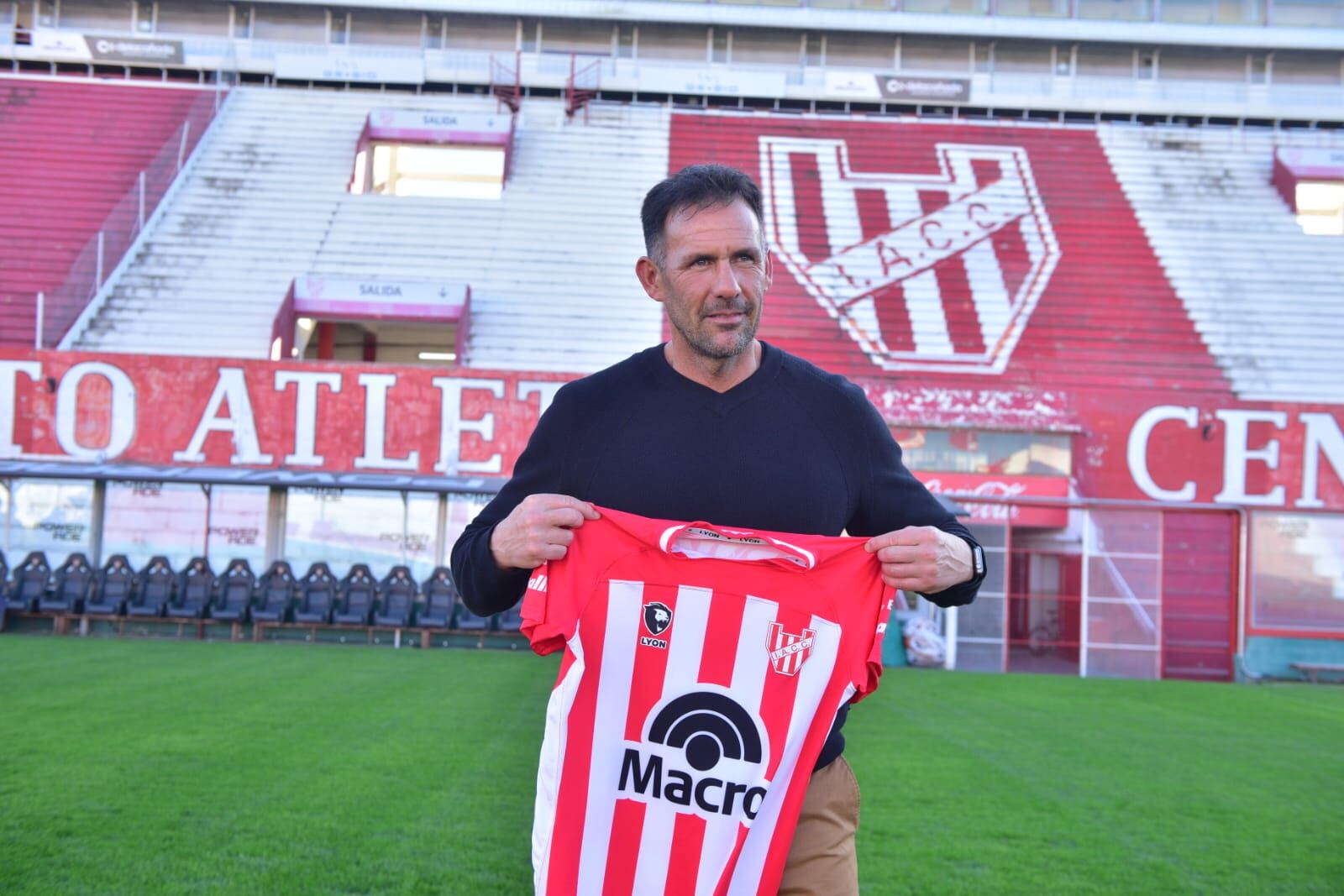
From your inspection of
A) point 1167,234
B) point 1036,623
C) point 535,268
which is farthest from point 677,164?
point 1036,623

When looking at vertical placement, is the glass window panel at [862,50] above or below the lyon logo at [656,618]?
above

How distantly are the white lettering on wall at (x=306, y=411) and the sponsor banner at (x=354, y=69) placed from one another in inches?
487

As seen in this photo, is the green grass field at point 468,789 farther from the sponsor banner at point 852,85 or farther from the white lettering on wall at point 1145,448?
the sponsor banner at point 852,85

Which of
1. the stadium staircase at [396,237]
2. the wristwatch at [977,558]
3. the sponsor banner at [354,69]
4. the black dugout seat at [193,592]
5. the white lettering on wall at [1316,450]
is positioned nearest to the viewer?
the wristwatch at [977,558]

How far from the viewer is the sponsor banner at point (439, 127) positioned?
25.8 m

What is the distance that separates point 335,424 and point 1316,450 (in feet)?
43.9

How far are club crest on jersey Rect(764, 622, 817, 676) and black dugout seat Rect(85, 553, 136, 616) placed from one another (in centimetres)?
1530

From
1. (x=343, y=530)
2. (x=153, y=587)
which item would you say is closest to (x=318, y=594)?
(x=343, y=530)

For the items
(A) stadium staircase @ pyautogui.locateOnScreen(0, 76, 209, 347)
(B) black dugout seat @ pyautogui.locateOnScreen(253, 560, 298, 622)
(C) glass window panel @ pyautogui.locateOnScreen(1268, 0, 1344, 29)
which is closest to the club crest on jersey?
(B) black dugout seat @ pyautogui.locateOnScreen(253, 560, 298, 622)

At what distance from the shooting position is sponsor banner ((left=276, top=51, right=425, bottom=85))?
27844mm

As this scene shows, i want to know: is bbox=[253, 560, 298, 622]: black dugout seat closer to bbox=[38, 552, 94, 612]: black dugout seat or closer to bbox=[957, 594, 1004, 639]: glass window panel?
bbox=[38, 552, 94, 612]: black dugout seat

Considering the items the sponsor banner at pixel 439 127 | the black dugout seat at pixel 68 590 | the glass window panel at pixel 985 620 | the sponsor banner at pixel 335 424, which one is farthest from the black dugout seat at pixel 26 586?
the sponsor banner at pixel 439 127

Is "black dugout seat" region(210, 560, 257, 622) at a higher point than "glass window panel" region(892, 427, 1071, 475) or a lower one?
lower

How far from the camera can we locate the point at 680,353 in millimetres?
2750
